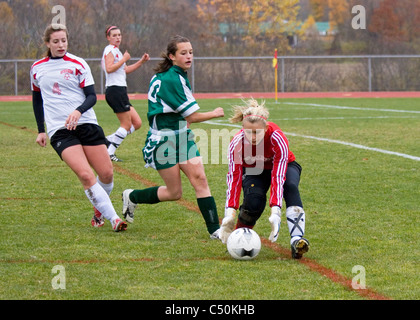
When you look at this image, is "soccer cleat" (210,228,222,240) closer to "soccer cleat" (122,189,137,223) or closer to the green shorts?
the green shorts

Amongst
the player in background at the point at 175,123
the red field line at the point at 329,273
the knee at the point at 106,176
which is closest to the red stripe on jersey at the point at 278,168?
the red field line at the point at 329,273

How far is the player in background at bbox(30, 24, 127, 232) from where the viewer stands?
6641 millimetres

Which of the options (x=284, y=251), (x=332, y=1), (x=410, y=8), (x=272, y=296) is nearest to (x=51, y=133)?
(x=284, y=251)

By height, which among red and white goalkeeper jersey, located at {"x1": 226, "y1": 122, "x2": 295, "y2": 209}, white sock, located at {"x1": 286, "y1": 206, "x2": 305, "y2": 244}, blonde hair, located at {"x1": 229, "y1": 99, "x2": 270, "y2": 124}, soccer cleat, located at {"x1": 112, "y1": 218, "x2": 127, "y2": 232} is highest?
blonde hair, located at {"x1": 229, "y1": 99, "x2": 270, "y2": 124}

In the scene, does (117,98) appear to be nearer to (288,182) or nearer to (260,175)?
(260,175)

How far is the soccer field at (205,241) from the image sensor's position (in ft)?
16.1

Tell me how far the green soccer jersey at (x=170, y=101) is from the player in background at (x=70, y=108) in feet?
2.01

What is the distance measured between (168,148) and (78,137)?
89 centimetres

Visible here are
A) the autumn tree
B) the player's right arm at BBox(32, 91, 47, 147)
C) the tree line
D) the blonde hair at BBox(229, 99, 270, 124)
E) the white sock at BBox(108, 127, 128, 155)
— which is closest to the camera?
the blonde hair at BBox(229, 99, 270, 124)

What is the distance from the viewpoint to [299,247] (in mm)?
5582

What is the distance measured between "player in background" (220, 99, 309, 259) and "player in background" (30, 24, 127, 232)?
4.22ft

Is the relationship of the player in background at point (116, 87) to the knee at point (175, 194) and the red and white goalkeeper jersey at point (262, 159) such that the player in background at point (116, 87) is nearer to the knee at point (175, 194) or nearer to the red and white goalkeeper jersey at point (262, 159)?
the knee at point (175, 194)

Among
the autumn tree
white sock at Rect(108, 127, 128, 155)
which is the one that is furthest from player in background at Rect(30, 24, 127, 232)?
the autumn tree
